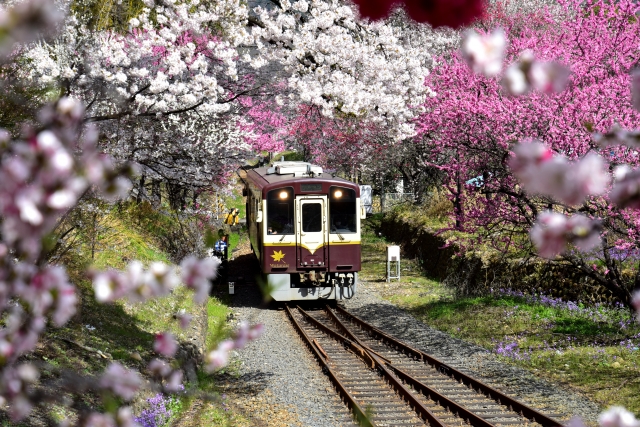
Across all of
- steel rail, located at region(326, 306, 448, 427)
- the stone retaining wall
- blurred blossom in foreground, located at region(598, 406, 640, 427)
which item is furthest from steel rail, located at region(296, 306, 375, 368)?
blurred blossom in foreground, located at region(598, 406, 640, 427)

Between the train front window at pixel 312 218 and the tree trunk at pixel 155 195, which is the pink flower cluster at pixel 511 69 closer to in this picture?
the train front window at pixel 312 218

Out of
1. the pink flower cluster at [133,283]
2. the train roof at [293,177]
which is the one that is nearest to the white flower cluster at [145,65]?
the train roof at [293,177]

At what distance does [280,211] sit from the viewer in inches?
595

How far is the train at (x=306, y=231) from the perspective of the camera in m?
15.0

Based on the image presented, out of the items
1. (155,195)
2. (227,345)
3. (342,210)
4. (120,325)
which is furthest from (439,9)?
(155,195)

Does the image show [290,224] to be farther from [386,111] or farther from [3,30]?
[3,30]

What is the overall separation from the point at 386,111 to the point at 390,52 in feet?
4.03

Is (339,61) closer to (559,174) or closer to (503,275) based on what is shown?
(503,275)

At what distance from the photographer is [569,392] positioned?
8891mm

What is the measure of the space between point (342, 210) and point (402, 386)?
6619 mm

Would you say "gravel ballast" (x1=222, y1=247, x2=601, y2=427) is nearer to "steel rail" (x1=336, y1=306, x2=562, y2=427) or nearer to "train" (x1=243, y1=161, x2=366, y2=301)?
"steel rail" (x1=336, y1=306, x2=562, y2=427)

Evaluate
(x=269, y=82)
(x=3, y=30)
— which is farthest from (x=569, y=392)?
(x=3, y=30)

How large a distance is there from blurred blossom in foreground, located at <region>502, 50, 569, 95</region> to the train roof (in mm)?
13342

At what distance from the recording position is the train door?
1512 cm
